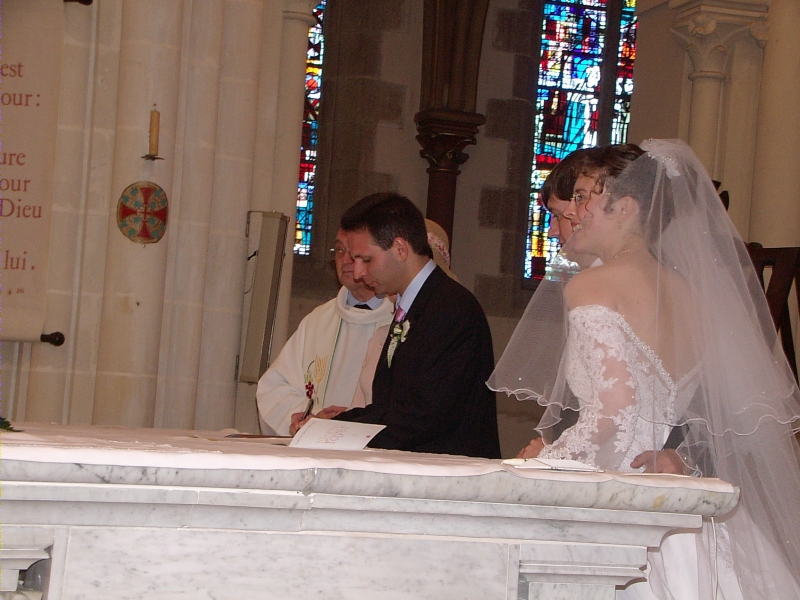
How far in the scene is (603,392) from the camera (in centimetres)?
262

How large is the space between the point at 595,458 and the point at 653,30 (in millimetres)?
5247

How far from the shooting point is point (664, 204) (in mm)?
2871

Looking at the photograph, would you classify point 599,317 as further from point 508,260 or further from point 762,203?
point 508,260

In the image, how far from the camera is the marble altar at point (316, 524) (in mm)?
1626

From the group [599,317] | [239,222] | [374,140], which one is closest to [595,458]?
[599,317]

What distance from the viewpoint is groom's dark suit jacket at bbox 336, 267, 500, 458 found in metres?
3.31

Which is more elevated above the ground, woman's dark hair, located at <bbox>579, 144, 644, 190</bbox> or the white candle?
the white candle

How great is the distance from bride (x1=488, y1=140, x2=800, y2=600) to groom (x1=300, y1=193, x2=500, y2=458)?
44 centimetres

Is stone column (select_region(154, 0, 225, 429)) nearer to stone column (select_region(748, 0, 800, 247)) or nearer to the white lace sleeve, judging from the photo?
stone column (select_region(748, 0, 800, 247))

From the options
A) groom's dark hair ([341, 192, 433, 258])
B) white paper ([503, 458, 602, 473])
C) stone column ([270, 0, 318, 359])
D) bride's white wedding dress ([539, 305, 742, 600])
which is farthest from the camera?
stone column ([270, 0, 318, 359])

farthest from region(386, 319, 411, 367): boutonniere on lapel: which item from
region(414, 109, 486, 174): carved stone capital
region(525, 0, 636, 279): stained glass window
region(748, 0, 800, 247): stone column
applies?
region(525, 0, 636, 279): stained glass window

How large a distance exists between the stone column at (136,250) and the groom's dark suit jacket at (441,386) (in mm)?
2096

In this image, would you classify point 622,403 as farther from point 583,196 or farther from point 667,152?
point 667,152

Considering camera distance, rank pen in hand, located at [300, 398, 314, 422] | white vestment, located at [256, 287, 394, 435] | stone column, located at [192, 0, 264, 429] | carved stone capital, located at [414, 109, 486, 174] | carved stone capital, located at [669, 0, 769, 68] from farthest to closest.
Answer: carved stone capital, located at [414, 109, 486, 174] < carved stone capital, located at [669, 0, 769, 68] < stone column, located at [192, 0, 264, 429] < white vestment, located at [256, 287, 394, 435] < pen in hand, located at [300, 398, 314, 422]
